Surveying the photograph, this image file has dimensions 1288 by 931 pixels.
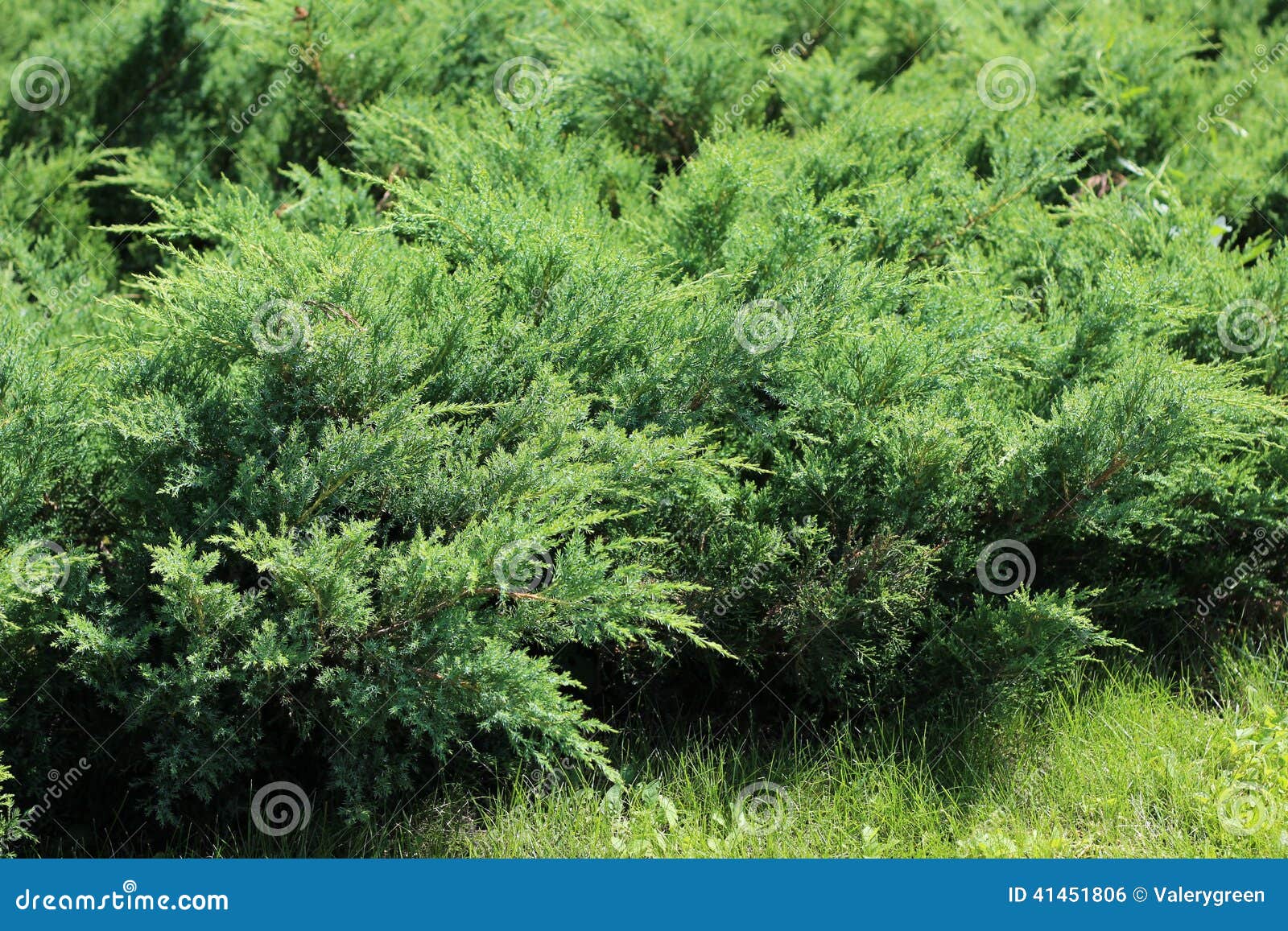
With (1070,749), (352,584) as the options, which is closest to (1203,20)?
(1070,749)

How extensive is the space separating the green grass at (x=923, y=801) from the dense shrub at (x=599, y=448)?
0.15 metres

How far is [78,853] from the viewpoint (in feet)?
9.96

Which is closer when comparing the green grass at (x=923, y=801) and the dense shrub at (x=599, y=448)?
the dense shrub at (x=599, y=448)

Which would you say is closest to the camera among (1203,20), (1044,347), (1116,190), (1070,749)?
(1070,749)

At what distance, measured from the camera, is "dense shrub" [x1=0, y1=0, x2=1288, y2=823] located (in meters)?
2.84

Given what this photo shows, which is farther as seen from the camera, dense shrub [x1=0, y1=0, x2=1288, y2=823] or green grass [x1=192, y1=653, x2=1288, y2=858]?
green grass [x1=192, y1=653, x2=1288, y2=858]

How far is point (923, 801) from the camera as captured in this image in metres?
3.23

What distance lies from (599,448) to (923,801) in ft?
4.41

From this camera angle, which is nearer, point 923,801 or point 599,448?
point 599,448

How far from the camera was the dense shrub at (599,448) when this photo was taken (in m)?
2.84

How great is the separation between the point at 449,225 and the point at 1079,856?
8.25 feet

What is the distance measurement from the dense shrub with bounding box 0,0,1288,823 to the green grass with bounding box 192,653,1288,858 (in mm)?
155

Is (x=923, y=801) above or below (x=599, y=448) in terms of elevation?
below

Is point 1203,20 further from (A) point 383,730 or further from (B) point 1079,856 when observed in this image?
(A) point 383,730
